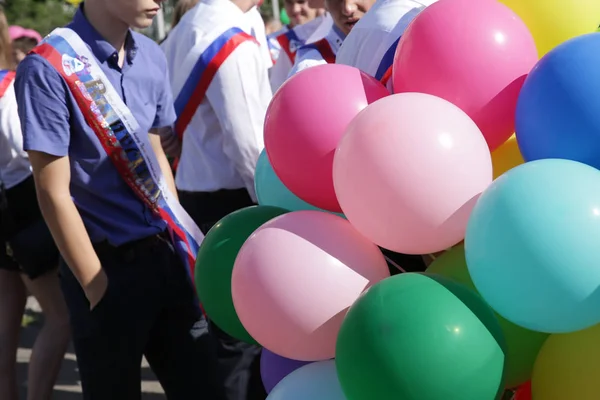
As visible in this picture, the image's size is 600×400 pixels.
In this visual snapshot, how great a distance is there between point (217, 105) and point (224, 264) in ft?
4.25

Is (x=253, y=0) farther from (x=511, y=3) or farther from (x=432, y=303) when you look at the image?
(x=432, y=303)

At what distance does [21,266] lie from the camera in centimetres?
352

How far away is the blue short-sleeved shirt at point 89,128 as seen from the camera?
7.47ft

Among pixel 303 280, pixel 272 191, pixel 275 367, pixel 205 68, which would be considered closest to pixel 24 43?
pixel 205 68

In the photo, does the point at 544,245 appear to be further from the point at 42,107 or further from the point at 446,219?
the point at 42,107

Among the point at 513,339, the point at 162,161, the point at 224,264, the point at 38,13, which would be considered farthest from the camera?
the point at 38,13

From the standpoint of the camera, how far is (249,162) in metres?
3.15

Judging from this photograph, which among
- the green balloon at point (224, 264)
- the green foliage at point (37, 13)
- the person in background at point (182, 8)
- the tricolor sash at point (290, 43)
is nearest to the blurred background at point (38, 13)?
the green foliage at point (37, 13)

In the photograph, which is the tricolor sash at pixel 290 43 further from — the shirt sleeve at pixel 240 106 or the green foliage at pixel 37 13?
the green foliage at pixel 37 13

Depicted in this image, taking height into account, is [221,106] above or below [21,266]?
above

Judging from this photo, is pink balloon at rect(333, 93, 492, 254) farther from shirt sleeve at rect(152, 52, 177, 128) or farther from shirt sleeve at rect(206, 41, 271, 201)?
shirt sleeve at rect(206, 41, 271, 201)

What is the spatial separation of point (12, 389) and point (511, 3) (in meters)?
2.99

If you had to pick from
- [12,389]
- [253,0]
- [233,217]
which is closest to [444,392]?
[233,217]

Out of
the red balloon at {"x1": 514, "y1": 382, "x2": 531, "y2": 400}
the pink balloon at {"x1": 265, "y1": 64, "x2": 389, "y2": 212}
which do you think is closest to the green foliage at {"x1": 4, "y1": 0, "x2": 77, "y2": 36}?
the pink balloon at {"x1": 265, "y1": 64, "x2": 389, "y2": 212}
